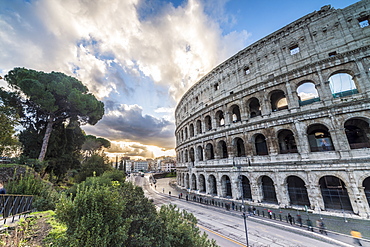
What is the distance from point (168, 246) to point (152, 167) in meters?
191

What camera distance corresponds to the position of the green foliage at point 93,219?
3.60 m

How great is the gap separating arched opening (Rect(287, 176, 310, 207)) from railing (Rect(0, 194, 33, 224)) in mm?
24651

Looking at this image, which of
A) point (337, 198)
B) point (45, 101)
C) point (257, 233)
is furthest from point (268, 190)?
point (45, 101)

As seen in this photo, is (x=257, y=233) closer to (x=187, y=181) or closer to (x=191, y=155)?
(x=191, y=155)

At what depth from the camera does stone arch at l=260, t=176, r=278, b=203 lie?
64.8 feet

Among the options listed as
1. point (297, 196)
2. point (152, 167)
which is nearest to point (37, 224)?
point (297, 196)

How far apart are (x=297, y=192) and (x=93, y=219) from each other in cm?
2217

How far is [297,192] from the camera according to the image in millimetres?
18312

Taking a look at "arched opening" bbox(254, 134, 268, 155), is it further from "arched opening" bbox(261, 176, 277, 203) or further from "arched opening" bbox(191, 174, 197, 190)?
"arched opening" bbox(191, 174, 197, 190)

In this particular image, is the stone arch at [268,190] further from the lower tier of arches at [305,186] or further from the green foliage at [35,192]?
the green foliage at [35,192]

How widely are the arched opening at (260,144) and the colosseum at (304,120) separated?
0.45ft

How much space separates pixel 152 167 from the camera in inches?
7303

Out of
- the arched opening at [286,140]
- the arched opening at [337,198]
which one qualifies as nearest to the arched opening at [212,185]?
the arched opening at [286,140]

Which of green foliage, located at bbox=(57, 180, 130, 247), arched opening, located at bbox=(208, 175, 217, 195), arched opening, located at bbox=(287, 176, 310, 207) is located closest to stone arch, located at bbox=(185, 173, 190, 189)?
arched opening, located at bbox=(208, 175, 217, 195)
